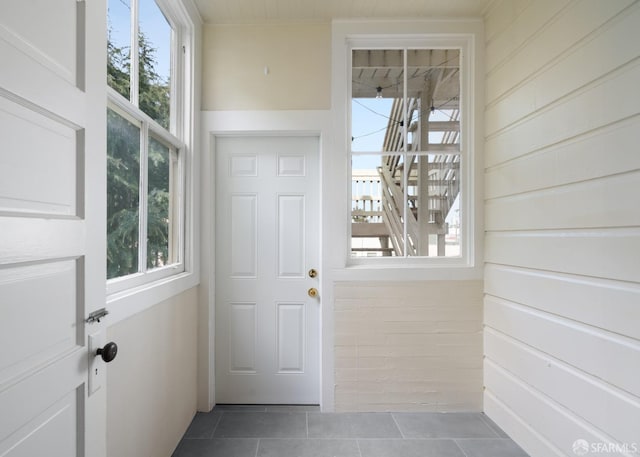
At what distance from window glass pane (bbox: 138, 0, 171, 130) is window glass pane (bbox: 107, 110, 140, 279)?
0.81ft

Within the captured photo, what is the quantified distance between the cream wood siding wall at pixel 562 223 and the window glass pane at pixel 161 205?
2.04 m

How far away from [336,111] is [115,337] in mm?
1858

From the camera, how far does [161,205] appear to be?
1872mm

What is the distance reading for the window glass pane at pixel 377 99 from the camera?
2.40m

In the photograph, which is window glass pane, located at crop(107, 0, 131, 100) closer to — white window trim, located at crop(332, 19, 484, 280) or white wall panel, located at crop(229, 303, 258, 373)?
white window trim, located at crop(332, 19, 484, 280)

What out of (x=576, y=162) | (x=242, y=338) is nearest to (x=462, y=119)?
(x=576, y=162)

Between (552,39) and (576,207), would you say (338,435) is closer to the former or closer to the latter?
(576,207)

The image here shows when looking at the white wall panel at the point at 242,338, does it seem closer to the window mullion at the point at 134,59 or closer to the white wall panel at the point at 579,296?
the window mullion at the point at 134,59

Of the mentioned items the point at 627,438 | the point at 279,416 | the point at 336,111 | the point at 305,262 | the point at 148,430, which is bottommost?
the point at 279,416

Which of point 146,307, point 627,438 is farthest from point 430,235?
point 146,307

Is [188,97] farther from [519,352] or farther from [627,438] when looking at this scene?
[627,438]

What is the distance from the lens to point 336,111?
234cm

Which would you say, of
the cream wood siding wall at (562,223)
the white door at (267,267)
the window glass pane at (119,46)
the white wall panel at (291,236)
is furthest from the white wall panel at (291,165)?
the cream wood siding wall at (562,223)

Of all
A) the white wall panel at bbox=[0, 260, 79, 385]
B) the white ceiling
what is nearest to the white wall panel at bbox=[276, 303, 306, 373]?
the white wall panel at bbox=[0, 260, 79, 385]
